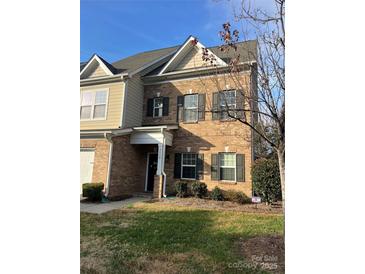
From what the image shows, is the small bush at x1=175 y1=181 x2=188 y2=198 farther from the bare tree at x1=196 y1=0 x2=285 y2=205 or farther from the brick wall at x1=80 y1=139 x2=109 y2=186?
the bare tree at x1=196 y1=0 x2=285 y2=205

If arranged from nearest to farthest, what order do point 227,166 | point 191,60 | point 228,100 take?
point 228,100 → point 227,166 → point 191,60

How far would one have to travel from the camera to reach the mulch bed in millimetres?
7824

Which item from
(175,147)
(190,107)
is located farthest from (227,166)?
(190,107)

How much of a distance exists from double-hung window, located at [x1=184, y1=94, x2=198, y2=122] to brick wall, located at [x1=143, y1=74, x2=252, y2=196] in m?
0.22

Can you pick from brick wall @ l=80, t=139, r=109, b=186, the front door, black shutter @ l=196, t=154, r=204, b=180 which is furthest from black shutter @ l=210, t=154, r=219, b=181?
brick wall @ l=80, t=139, r=109, b=186

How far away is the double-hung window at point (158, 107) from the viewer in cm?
1180

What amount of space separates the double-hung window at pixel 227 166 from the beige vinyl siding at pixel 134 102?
4.30 meters

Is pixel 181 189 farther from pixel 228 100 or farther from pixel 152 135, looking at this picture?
pixel 228 100

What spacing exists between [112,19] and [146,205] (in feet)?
19.9

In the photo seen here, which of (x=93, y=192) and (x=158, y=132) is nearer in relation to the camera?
(x=93, y=192)

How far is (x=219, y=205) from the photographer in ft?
27.8

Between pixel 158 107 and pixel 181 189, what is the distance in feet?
13.4
